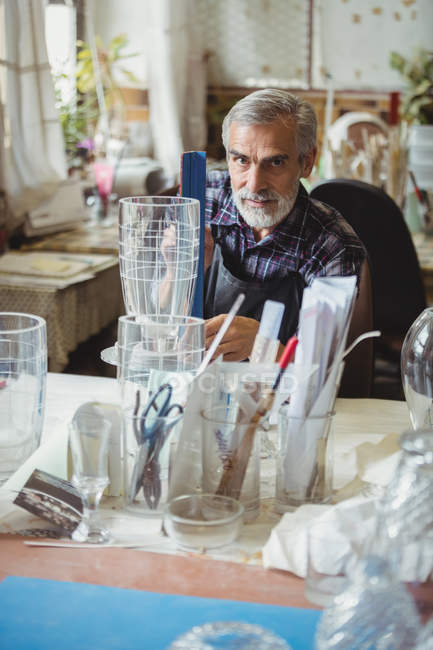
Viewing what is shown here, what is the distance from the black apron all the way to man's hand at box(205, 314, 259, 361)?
1.19ft

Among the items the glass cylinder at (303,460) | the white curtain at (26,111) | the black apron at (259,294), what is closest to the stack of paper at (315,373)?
the glass cylinder at (303,460)

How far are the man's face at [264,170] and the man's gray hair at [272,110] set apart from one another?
0.01 metres

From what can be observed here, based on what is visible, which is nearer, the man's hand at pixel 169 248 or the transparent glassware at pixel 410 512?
the transparent glassware at pixel 410 512

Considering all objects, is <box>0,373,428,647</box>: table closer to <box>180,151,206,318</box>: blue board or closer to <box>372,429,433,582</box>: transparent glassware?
<box>372,429,433,582</box>: transparent glassware

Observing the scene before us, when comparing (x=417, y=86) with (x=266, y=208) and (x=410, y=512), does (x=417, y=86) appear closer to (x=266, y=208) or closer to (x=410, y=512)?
(x=266, y=208)

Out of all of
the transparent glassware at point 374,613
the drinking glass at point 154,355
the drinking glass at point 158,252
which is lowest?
the transparent glassware at point 374,613

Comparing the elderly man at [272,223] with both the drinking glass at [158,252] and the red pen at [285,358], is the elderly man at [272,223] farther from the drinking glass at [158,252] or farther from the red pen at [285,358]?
the red pen at [285,358]

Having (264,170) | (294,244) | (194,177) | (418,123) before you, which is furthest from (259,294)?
(418,123)

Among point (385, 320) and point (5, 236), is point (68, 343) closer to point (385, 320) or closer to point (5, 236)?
point (5, 236)

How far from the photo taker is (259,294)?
172cm

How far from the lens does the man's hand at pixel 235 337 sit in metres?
1.27

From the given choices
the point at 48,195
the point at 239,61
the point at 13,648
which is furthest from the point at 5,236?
the point at 239,61

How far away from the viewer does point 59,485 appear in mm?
942

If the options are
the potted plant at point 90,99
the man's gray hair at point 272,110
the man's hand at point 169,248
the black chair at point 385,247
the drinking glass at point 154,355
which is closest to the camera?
the drinking glass at point 154,355
